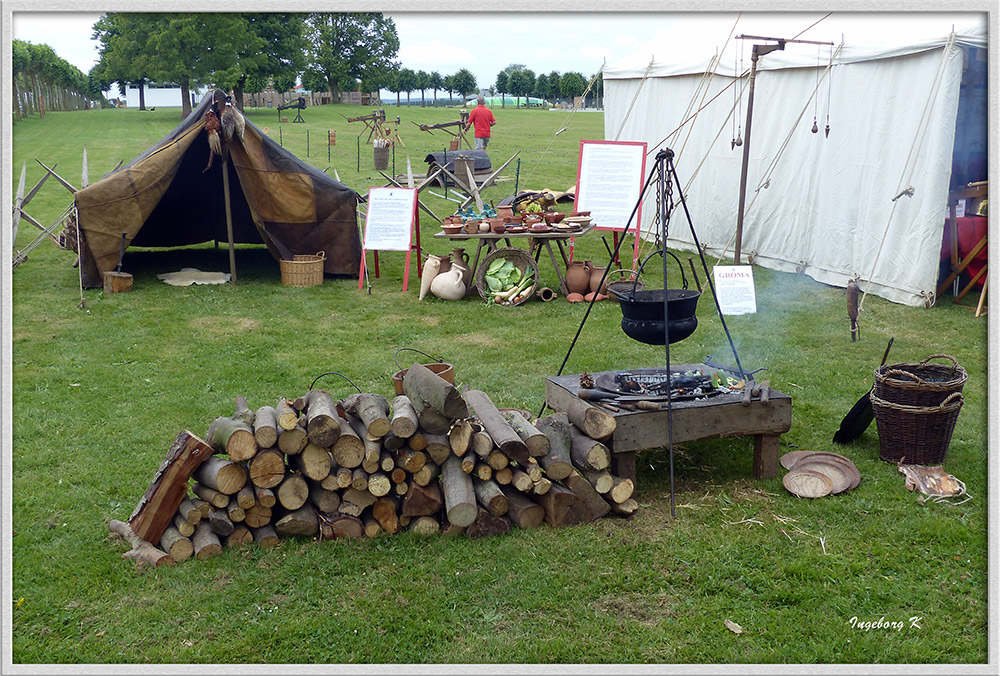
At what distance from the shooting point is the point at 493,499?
13.5 ft

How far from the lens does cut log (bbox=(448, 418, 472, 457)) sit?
4.09 metres

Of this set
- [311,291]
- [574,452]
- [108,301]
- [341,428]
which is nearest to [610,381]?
[574,452]

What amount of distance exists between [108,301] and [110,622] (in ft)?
21.0

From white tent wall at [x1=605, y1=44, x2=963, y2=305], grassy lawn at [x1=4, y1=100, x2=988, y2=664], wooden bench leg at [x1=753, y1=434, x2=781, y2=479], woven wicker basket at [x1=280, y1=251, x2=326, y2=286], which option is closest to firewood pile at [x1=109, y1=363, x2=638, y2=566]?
grassy lawn at [x1=4, y1=100, x2=988, y2=664]

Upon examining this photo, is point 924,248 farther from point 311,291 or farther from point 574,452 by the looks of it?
point 311,291

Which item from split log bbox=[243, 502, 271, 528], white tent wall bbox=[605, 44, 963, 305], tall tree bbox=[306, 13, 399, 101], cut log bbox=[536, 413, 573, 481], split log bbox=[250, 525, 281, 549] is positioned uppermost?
tall tree bbox=[306, 13, 399, 101]

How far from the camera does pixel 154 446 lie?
517 cm

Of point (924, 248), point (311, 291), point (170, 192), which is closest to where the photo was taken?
point (924, 248)

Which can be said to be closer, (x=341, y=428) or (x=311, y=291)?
(x=341, y=428)

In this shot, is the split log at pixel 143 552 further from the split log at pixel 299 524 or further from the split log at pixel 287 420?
the split log at pixel 287 420

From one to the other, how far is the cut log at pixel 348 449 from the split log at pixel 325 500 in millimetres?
186

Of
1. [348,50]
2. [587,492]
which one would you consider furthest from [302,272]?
[348,50]

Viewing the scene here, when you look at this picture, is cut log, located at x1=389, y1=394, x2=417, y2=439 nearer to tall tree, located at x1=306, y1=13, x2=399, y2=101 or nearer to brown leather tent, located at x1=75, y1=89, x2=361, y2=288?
brown leather tent, located at x1=75, y1=89, x2=361, y2=288

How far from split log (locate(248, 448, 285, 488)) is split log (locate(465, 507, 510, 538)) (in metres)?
0.96
